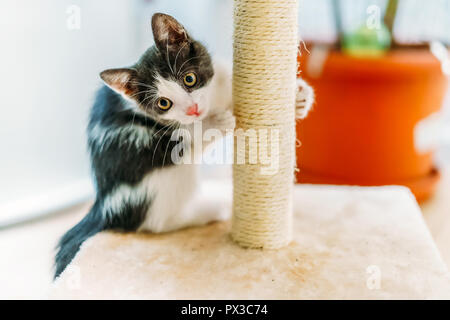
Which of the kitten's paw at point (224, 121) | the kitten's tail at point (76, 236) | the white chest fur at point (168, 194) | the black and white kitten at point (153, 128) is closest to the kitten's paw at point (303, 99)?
the black and white kitten at point (153, 128)

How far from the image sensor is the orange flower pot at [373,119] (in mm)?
1884

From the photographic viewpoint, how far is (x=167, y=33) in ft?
3.91

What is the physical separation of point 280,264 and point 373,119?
0.97 metres

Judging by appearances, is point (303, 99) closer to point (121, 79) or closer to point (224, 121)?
point (224, 121)

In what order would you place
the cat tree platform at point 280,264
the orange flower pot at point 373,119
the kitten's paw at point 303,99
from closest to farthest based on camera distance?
the cat tree platform at point 280,264 < the kitten's paw at point 303,99 < the orange flower pot at point 373,119

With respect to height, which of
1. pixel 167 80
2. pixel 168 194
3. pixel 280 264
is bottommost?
pixel 280 264

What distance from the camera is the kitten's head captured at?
1.18 metres

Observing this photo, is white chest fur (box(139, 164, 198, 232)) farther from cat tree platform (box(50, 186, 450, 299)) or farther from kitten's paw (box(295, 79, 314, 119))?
kitten's paw (box(295, 79, 314, 119))

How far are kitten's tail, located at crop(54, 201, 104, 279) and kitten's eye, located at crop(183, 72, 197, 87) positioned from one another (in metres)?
0.43

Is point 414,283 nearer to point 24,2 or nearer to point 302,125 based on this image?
point 302,125

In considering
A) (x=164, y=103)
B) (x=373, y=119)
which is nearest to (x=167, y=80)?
(x=164, y=103)

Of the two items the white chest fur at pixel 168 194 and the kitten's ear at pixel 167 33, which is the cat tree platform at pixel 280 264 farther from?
the kitten's ear at pixel 167 33

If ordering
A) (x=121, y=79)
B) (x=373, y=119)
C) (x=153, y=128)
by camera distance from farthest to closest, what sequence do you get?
(x=373, y=119) → (x=153, y=128) → (x=121, y=79)

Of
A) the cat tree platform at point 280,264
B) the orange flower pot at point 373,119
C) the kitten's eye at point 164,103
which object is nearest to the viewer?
the cat tree platform at point 280,264
